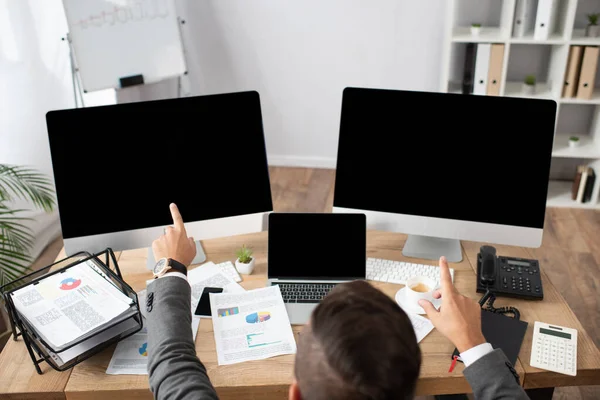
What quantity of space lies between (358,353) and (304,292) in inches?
34.1

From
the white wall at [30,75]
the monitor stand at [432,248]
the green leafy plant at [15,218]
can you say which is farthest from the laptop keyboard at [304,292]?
the white wall at [30,75]

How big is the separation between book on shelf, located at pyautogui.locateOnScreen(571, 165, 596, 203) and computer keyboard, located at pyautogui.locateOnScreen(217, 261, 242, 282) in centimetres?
283

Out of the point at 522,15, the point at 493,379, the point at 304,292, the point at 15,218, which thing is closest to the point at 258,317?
the point at 304,292

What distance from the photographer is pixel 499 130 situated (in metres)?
1.59

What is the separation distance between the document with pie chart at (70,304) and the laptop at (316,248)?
1.50 ft

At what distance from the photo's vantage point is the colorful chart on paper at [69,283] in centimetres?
146

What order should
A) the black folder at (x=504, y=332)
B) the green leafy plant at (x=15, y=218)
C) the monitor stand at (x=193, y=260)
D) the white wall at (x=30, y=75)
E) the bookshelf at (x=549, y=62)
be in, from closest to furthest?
the black folder at (x=504, y=332), the monitor stand at (x=193, y=260), the green leafy plant at (x=15, y=218), the white wall at (x=30, y=75), the bookshelf at (x=549, y=62)

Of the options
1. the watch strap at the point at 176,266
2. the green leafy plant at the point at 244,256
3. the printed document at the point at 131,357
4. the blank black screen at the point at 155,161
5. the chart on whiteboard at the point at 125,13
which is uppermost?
the chart on whiteboard at the point at 125,13

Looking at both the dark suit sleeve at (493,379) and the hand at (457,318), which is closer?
the dark suit sleeve at (493,379)

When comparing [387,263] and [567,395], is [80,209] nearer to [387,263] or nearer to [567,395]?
[387,263]

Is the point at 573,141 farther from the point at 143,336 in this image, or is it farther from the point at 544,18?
the point at 143,336

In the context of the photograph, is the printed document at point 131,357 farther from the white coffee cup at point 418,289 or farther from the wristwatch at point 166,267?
the white coffee cup at point 418,289

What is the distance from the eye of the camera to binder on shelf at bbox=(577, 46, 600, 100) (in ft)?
11.0

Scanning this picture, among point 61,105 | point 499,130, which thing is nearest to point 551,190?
point 499,130
